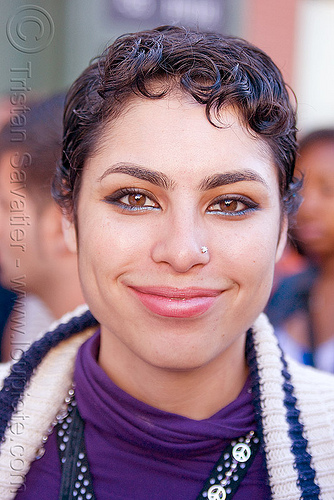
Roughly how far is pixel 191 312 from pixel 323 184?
7.69ft

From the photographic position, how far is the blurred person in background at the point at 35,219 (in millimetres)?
2922

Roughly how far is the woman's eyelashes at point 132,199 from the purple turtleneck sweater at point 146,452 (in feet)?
1.75

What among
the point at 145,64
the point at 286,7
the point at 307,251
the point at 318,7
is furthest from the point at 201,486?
the point at 318,7

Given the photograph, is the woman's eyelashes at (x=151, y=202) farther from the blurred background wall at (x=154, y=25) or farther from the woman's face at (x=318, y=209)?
the blurred background wall at (x=154, y=25)

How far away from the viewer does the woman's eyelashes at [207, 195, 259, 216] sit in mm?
1585

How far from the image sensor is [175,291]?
5.02ft

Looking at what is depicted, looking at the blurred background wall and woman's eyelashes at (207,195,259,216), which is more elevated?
woman's eyelashes at (207,195,259,216)

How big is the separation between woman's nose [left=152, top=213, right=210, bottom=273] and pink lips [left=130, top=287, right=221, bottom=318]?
0.25ft

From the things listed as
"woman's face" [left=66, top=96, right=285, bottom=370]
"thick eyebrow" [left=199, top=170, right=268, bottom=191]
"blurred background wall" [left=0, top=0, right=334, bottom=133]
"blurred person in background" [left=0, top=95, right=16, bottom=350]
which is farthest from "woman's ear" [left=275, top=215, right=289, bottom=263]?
"blurred background wall" [left=0, top=0, right=334, bottom=133]

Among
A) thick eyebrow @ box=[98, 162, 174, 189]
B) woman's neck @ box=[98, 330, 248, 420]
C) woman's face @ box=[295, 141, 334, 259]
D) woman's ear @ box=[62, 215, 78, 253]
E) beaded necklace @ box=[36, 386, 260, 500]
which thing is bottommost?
woman's face @ box=[295, 141, 334, 259]

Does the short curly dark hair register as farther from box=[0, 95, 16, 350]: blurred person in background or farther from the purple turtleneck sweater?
box=[0, 95, 16, 350]: blurred person in background

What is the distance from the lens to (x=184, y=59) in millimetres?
1580

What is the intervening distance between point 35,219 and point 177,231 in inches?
62.7

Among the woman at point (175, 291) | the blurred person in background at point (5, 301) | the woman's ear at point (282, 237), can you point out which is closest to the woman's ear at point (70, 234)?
the woman at point (175, 291)
